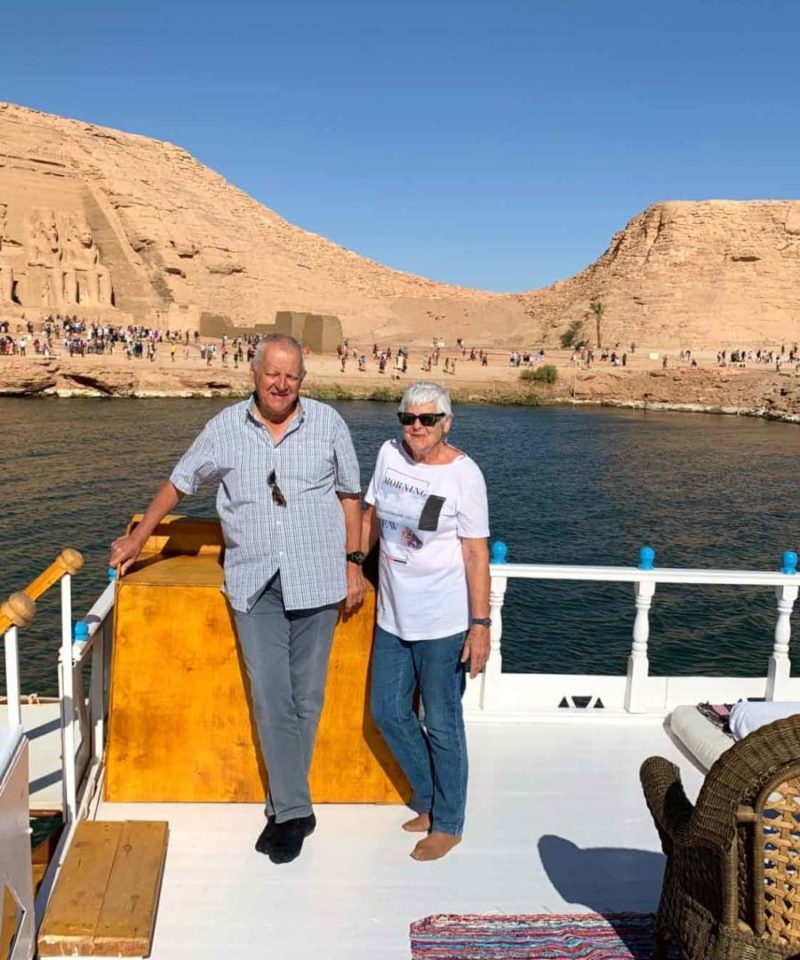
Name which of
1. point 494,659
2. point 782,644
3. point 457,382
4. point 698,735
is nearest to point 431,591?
point 494,659

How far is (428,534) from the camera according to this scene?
11.0 feet

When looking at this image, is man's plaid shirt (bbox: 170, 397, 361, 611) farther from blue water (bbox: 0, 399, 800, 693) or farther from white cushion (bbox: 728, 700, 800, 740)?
blue water (bbox: 0, 399, 800, 693)

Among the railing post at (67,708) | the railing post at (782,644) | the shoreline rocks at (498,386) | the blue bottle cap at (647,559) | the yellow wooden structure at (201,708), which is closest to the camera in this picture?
the railing post at (67,708)

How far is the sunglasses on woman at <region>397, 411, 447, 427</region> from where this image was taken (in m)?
3.34

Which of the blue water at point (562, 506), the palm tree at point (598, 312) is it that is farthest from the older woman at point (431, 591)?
the palm tree at point (598, 312)

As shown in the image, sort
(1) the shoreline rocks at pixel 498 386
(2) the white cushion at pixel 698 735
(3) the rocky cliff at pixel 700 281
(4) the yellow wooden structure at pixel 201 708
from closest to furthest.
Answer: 1. (4) the yellow wooden structure at pixel 201 708
2. (2) the white cushion at pixel 698 735
3. (1) the shoreline rocks at pixel 498 386
4. (3) the rocky cliff at pixel 700 281

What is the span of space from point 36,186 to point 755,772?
9692 centimetres

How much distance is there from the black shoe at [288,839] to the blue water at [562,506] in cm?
705

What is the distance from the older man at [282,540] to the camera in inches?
132

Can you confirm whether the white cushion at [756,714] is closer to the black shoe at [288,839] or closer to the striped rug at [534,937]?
the striped rug at [534,937]

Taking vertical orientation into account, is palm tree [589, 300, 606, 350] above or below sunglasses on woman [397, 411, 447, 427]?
above

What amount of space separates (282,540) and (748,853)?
1.86 meters

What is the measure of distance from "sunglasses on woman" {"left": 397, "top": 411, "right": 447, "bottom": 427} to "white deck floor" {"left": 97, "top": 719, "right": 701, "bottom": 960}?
1.71m

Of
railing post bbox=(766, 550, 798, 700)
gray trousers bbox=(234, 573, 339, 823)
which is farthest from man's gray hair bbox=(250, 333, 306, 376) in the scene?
railing post bbox=(766, 550, 798, 700)
